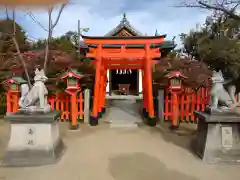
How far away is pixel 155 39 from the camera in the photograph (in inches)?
360

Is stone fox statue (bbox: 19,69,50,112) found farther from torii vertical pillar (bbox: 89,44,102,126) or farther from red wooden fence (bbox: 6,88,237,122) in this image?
red wooden fence (bbox: 6,88,237,122)

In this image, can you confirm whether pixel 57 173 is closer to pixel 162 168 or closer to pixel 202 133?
pixel 162 168

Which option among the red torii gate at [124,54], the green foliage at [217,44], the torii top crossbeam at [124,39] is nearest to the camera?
the red torii gate at [124,54]

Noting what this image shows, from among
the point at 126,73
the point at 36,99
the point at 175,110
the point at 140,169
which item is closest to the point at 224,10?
the point at 140,169

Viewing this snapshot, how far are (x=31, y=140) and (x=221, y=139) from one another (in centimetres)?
379

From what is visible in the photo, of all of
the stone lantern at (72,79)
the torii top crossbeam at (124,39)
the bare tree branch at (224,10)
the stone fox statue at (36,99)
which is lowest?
the stone fox statue at (36,99)

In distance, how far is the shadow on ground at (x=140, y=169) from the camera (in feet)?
13.2

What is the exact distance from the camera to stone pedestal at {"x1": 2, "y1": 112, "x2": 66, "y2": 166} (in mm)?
4617

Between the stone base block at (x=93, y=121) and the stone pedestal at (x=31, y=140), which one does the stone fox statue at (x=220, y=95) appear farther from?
the stone base block at (x=93, y=121)

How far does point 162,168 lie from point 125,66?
7043 millimetres

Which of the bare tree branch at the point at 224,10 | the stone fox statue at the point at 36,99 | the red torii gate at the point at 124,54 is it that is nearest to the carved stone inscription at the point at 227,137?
the bare tree branch at the point at 224,10

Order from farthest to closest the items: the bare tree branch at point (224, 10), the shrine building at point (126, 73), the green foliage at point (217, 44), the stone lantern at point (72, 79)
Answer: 1. the shrine building at point (126, 73)
2. the green foliage at point (217, 44)
3. the stone lantern at point (72, 79)
4. the bare tree branch at point (224, 10)

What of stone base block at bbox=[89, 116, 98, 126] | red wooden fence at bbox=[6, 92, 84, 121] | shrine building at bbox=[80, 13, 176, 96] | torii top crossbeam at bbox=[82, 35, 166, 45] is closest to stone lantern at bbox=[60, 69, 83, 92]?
red wooden fence at bbox=[6, 92, 84, 121]

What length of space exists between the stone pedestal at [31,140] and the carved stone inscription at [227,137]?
3377 millimetres
